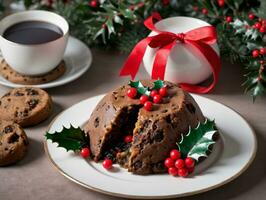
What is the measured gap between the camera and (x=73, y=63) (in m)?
1.79

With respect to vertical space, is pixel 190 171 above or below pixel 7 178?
above

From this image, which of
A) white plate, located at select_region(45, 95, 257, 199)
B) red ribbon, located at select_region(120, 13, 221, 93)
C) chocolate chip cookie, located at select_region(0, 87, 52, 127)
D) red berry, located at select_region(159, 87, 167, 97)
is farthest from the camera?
red ribbon, located at select_region(120, 13, 221, 93)

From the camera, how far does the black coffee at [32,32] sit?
166 centimetres

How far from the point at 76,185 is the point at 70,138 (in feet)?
0.37

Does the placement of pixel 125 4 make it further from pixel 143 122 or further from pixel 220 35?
pixel 143 122

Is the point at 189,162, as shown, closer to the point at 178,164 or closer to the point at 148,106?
the point at 178,164

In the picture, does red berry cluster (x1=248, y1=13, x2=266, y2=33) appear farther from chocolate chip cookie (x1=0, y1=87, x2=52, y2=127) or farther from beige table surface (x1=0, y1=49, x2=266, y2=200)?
chocolate chip cookie (x1=0, y1=87, x2=52, y2=127)

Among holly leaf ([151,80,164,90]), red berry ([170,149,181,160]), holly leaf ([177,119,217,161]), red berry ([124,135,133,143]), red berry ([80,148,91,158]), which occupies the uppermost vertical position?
holly leaf ([151,80,164,90])

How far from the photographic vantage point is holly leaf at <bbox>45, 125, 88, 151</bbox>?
1.33 metres

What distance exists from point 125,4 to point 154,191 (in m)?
0.75

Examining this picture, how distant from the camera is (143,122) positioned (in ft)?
4.17

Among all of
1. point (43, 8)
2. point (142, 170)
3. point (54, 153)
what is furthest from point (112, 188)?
point (43, 8)

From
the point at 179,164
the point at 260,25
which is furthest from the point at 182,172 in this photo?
the point at 260,25

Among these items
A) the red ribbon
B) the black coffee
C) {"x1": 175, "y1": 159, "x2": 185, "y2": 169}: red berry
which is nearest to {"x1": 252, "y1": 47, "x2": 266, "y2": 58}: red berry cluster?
the red ribbon
